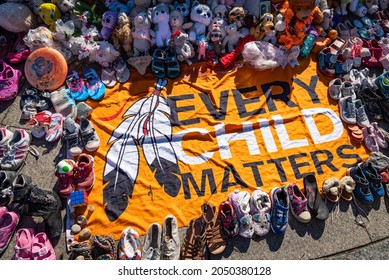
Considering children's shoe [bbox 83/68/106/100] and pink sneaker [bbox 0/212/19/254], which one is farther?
children's shoe [bbox 83/68/106/100]

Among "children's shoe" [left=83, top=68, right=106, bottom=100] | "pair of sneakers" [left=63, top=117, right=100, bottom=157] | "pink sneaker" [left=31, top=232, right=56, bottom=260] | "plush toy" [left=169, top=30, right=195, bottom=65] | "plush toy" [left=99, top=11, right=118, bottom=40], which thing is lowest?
"pink sneaker" [left=31, top=232, right=56, bottom=260]

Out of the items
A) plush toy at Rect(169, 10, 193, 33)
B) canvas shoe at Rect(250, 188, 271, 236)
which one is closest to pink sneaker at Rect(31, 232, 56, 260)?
canvas shoe at Rect(250, 188, 271, 236)

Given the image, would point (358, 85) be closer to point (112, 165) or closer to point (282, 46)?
point (282, 46)

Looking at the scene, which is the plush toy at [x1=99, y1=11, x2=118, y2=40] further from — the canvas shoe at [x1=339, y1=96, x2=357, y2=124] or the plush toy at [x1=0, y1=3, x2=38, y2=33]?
the canvas shoe at [x1=339, y1=96, x2=357, y2=124]

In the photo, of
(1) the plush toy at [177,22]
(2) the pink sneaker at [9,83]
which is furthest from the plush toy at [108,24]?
(2) the pink sneaker at [9,83]

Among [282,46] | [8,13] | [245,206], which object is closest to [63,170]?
[245,206]

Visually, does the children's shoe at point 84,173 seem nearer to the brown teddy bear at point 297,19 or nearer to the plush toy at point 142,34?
the plush toy at point 142,34

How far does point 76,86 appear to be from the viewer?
3.71 metres

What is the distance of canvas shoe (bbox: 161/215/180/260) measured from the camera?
2912 mm

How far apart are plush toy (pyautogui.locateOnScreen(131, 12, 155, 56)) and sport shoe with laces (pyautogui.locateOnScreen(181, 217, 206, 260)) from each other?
7.41ft

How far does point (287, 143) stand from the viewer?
11.8 feet

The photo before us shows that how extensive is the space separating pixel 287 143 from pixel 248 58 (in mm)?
1168

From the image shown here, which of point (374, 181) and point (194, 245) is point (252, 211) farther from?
point (374, 181)
